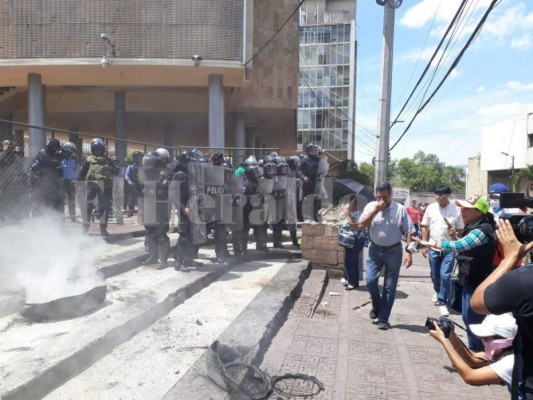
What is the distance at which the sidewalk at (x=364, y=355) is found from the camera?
11.8 ft

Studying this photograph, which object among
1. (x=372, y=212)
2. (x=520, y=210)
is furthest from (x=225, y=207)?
(x=520, y=210)

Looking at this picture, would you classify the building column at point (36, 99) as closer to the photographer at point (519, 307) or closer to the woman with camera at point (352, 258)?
the woman with camera at point (352, 258)

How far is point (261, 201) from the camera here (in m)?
8.02

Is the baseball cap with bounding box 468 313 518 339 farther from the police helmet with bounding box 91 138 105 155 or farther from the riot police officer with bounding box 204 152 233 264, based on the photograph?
the police helmet with bounding box 91 138 105 155

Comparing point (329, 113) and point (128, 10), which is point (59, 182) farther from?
point (329, 113)

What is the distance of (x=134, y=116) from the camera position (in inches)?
698

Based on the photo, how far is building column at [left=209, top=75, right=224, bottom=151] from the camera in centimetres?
1264

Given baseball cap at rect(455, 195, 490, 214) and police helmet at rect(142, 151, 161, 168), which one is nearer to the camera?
baseball cap at rect(455, 195, 490, 214)

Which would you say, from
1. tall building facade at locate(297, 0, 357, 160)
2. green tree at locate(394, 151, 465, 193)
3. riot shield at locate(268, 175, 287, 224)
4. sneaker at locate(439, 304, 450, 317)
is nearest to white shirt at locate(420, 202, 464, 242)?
sneaker at locate(439, 304, 450, 317)

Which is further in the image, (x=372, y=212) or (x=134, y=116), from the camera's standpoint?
(x=134, y=116)

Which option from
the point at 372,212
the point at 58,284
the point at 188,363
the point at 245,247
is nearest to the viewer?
the point at 188,363

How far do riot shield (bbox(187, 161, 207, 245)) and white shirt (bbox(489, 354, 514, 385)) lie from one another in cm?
481

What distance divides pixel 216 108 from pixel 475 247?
10163mm

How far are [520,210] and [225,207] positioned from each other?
4572mm
